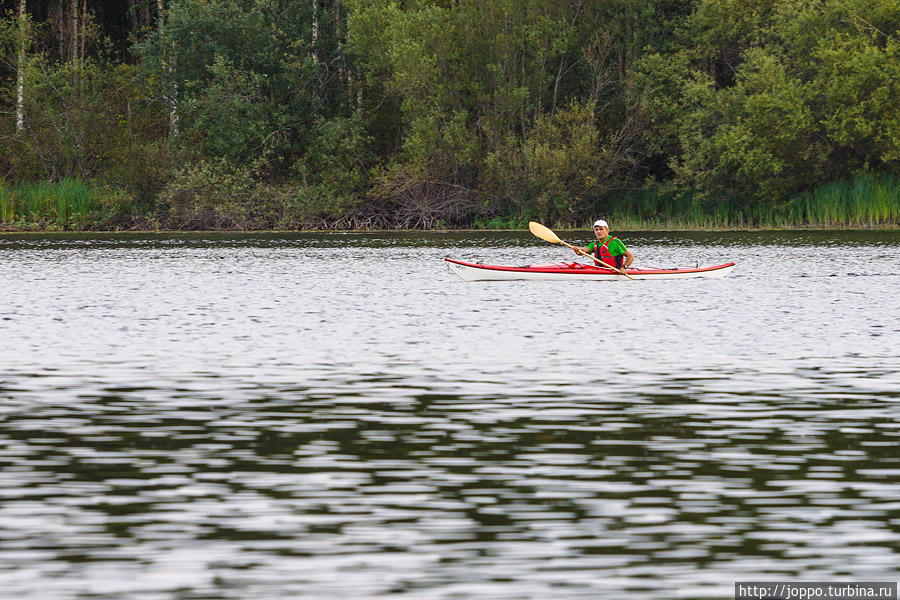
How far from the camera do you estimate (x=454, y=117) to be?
65.9m

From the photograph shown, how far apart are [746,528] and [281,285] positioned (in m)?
24.1

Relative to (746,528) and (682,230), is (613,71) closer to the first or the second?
(682,230)

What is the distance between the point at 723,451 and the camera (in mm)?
11375

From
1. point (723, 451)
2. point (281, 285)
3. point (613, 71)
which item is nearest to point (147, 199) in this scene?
point (613, 71)

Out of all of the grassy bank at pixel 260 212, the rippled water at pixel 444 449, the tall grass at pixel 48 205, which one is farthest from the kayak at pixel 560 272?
the tall grass at pixel 48 205

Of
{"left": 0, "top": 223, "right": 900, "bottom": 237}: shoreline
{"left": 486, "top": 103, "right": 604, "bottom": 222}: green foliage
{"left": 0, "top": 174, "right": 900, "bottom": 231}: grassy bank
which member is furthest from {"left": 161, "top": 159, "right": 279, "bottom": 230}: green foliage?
{"left": 486, "top": 103, "right": 604, "bottom": 222}: green foliage

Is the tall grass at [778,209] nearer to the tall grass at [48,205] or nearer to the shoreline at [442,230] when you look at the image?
the shoreline at [442,230]

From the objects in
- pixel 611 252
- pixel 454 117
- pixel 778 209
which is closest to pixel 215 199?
pixel 454 117

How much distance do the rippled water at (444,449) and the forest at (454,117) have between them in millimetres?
36875

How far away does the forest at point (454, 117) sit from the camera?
61969 millimetres

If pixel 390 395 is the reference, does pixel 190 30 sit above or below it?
above

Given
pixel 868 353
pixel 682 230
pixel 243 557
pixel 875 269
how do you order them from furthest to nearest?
1. pixel 682 230
2. pixel 875 269
3. pixel 868 353
4. pixel 243 557

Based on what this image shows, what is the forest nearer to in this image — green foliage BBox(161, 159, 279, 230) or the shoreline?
green foliage BBox(161, 159, 279, 230)

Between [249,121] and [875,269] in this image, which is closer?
[875,269]
